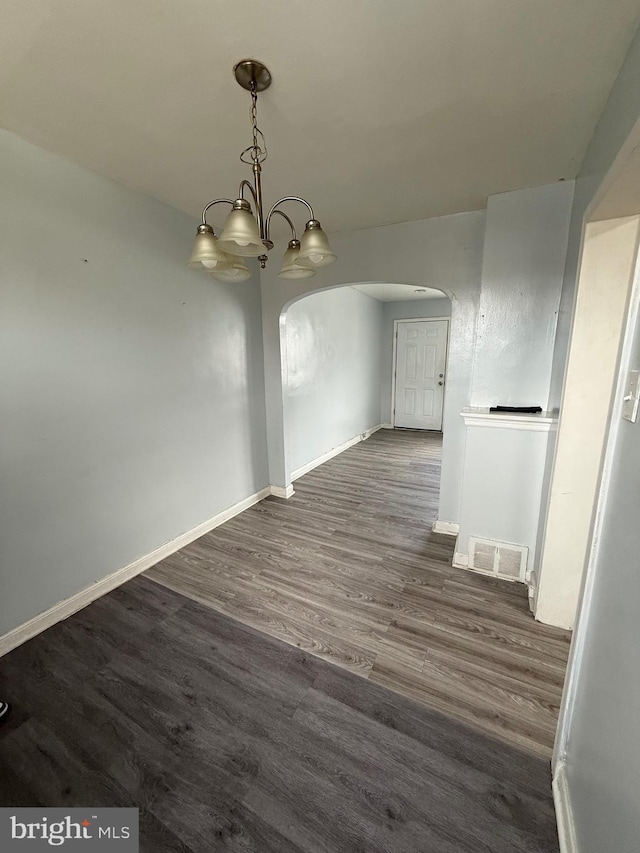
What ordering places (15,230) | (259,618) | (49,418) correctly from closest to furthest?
(15,230) < (49,418) < (259,618)

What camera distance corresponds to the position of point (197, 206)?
234cm

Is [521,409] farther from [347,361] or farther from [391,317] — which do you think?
[391,317]

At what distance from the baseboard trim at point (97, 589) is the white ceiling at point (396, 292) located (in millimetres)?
3936

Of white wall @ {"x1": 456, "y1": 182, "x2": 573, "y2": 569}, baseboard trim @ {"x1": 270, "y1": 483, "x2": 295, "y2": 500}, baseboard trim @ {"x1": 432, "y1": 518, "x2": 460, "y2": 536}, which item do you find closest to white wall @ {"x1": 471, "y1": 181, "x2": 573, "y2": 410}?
white wall @ {"x1": 456, "y1": 182, "x2": 573, "y2": 569}

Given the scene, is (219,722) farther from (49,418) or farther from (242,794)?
(49,418)

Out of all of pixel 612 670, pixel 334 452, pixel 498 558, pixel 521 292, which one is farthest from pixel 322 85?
pixel 334 452

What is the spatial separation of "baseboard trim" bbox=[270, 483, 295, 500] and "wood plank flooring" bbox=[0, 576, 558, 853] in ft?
6.15

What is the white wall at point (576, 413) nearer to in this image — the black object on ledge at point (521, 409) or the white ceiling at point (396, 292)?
the black object on ledge at point (521, 409)

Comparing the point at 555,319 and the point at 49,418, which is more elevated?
the point at 555,319

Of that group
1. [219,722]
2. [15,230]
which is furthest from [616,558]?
[15,230]

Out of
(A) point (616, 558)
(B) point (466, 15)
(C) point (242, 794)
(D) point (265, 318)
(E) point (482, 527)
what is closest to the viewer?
(A) point (616, 558)

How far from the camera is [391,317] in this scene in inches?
248

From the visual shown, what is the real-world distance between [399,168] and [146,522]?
9.14 feet

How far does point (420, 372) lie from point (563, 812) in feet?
19.0
